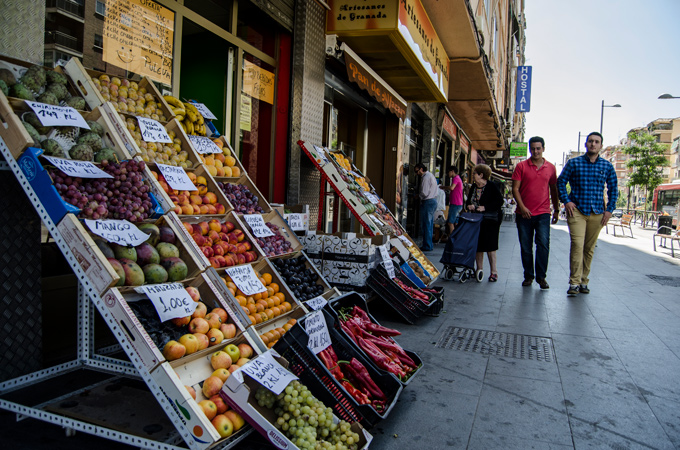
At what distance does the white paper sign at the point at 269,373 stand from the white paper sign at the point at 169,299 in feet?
1.71

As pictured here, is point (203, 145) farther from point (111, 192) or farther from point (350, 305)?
point (350, 305)

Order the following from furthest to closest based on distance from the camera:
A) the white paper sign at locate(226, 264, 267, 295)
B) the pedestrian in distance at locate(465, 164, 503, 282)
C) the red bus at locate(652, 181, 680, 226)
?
the red bus at locate(652, 181, 680, 226) → the pedestrian in distance at locate(465, 164, 503, 282) → the white paper sign at locate(226, 264, 267, 295)

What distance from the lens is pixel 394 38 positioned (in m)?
6.74

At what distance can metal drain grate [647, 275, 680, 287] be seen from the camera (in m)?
8.02

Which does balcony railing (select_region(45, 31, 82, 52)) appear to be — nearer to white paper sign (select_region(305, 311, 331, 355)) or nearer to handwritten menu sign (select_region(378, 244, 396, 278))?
white paper sign (select_region(305, 311, 331, 355))

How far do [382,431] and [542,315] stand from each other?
3506mm

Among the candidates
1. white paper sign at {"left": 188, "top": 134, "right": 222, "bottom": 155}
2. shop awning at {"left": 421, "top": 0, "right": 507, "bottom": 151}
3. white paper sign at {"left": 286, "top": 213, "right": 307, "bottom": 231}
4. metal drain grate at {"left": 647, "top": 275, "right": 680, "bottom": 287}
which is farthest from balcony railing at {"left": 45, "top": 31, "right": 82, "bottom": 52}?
metal drain grate at {"left": 647, "top": 275, "right": 680, "bottom": 287}

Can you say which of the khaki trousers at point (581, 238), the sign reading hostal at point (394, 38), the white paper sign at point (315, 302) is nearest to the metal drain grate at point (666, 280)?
the khaki trousers at point (581, 238)

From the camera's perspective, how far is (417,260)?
6.71 m

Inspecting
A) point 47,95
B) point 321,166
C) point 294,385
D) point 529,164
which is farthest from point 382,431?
point 529,164

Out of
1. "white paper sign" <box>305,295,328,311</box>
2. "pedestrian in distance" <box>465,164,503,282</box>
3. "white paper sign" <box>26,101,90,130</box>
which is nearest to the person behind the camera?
"white paper sign" <box>26,101,90,130</box>

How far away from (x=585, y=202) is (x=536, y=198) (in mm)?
641

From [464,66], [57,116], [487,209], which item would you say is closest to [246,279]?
[57,116]

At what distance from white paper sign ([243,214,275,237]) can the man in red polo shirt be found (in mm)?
4279
